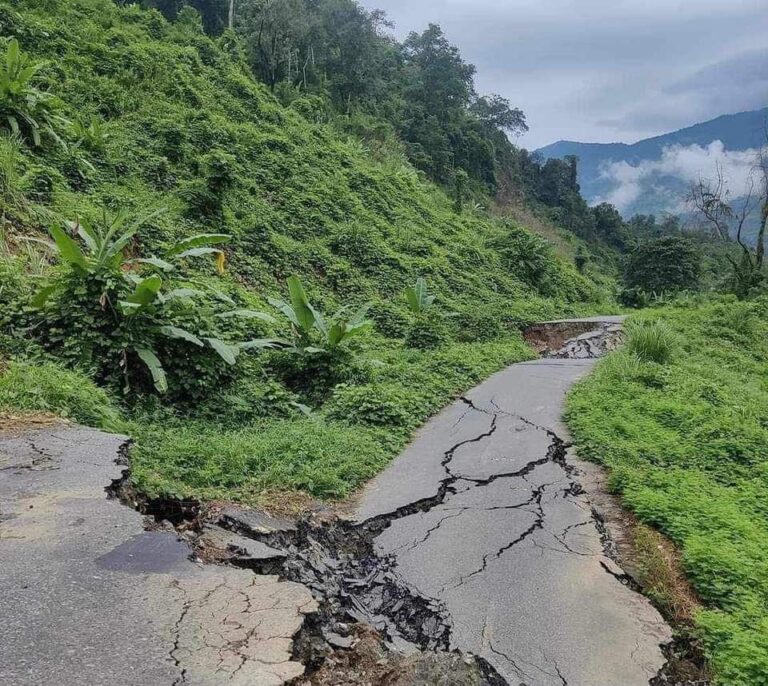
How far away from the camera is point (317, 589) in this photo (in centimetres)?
313

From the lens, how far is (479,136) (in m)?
40.7

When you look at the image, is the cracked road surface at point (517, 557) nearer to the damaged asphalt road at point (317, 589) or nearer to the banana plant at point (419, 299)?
the damaged asphalt road at point (317, 589)

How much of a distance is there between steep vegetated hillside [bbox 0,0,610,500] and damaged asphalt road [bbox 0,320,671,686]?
2.09ft

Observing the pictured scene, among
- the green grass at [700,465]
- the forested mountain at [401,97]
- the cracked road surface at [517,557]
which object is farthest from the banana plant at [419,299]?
the forested mountain at [401,97]

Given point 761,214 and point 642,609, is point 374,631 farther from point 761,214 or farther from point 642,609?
point 761,214

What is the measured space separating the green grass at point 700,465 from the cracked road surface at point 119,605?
2166 mm

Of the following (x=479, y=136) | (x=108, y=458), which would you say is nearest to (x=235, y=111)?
(x=108, y=458)

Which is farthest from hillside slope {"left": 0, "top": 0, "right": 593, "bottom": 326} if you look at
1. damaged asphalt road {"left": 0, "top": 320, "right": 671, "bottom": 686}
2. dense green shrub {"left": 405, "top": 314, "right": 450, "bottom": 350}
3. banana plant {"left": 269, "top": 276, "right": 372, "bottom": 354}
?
damaged asphalt road {"left": 0, "top": 320, "right": 671, "bottom": 686}

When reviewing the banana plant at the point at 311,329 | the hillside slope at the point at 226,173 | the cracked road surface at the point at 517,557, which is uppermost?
the hillside slope at the point at 226,173

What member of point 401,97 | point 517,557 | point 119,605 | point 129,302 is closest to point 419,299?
point 129,302

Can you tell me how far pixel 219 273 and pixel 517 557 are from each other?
800 centimetres

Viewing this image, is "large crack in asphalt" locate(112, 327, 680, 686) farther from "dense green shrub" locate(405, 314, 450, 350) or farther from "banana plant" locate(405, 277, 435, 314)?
"banana plant" locate(405, 277, 435, 314)

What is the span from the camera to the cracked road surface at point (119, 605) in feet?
6.73

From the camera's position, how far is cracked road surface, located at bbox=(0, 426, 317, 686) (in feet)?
6.73
